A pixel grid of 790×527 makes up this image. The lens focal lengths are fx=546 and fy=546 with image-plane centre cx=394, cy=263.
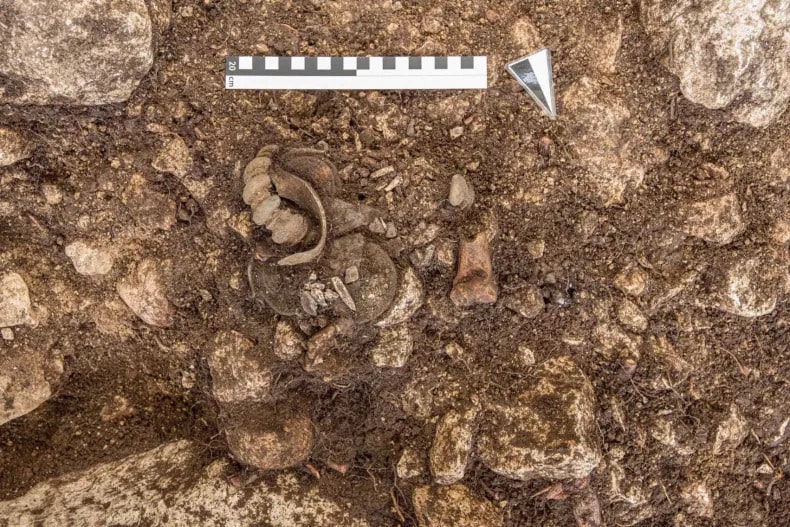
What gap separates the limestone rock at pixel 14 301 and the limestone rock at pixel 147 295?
0.47m

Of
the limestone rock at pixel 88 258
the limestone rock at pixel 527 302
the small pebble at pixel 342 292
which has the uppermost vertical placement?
the limestone rock at pixel 88 258

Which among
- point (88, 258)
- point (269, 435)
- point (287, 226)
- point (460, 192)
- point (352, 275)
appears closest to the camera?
point (287, 226)

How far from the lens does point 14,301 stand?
287cm

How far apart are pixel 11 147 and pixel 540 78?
268 centimetres

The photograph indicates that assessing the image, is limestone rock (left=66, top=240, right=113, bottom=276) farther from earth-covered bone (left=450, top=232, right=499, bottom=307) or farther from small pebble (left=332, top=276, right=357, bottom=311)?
earth-covered bone (left=450, top=232, right=499, bottom=307)

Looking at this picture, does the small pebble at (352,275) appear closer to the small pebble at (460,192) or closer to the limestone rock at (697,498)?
the small pebble at (460,192)

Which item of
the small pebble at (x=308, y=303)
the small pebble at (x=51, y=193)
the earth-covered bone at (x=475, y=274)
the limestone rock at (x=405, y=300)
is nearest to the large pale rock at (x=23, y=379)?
the small pebble at (x=51, y=193)

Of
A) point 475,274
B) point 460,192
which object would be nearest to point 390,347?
point 475,274

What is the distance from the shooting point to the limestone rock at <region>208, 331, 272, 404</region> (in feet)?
9.12

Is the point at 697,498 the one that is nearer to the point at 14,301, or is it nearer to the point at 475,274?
the point at 475,274

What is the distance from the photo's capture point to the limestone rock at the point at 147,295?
9.37 ft

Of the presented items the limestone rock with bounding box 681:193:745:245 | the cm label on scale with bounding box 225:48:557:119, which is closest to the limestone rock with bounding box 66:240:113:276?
the cm label on scale with bounding box 225:48:557:119

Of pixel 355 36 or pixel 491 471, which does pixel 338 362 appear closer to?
pixel 491 471

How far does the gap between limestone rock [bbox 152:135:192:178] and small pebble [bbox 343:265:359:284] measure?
3.26ft
